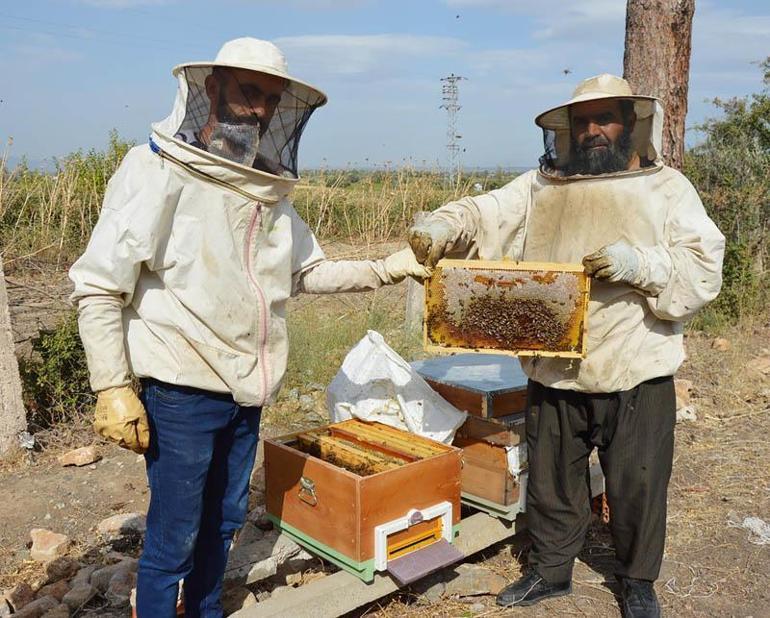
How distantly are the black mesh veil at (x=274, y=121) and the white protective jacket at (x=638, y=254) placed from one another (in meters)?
0.90

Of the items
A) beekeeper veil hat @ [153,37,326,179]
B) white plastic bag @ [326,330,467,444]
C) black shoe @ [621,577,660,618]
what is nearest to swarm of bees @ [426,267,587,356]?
white plastic bag @ [326,330,467,444]

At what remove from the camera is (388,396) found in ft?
12.5

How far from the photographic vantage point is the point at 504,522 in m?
3.77

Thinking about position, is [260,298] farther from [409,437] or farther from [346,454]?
[409,437]

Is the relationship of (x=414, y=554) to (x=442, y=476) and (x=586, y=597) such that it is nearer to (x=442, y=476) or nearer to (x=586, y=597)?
(x=442, y=476)

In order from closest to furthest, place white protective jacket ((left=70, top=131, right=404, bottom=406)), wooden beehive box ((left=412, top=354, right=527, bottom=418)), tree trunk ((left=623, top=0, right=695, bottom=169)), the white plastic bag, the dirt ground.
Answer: white protective jacket ((left=70, top=131, right=404, bottom=406)) < the dirt ground < the white plastic bag < wooden beehive box ((left=412, top=354, right=527, bottom=418)) < tree trunk ((left=623, top=0, right=695, bottom=169))

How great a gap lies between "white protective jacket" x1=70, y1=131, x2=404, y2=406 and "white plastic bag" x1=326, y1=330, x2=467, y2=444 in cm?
110

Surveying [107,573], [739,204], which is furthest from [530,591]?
[739,204]

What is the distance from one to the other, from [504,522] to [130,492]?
91.9 inches

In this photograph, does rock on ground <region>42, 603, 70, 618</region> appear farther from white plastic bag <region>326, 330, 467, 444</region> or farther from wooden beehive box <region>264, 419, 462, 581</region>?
white plastic bag <region>326, 330, 467, 444</region>

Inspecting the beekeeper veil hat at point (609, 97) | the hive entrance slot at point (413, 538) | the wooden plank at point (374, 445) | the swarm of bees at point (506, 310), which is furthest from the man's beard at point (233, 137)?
the hive entrance slot at point (413, 538)

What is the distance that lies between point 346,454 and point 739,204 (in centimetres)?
811

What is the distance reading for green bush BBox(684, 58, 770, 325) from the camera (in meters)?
8.97

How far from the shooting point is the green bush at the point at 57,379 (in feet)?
17.1
